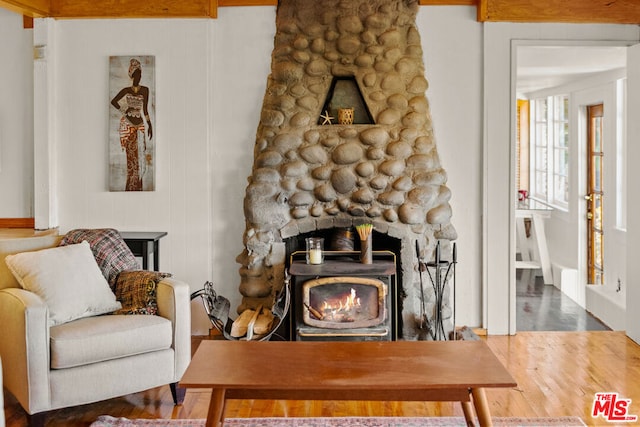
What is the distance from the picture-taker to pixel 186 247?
5379mm

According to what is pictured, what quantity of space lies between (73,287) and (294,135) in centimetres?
193

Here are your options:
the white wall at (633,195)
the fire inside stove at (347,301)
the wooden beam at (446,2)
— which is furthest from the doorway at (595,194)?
the fire inside stove at (347,301)

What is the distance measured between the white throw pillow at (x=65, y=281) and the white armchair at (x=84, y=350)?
6 centimetres

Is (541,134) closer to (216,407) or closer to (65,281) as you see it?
(65,281)

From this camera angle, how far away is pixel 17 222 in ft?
17.8

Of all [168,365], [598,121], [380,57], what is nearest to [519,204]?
[598,121]

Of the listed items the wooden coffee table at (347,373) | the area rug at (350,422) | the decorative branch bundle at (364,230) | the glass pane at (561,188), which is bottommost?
the area rug at (350,422)

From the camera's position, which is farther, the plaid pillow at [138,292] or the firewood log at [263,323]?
the firewood log at [263,323]

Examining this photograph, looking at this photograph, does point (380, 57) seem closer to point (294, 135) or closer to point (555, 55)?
point (294, 135)

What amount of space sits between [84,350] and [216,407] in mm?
890

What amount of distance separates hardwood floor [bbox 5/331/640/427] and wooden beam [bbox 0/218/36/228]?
1.71 metres

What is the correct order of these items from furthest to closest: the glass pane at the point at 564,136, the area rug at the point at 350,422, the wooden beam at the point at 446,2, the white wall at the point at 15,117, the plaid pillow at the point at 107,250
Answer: the glass pane at the point at 564,136
the white wall at the point at 15,117
the wooden beam at the point at 446,2
the plaid pillow at the point at 107,250
the area rug at the point at 350,422

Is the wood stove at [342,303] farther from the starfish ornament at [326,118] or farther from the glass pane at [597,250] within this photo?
the glass pane at [597,250]

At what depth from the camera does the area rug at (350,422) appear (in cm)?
354
